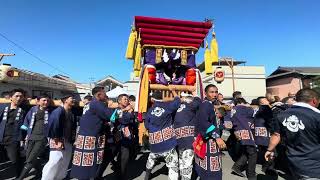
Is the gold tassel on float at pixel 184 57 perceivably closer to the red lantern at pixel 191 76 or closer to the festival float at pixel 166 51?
the festival float at pixel 166 51

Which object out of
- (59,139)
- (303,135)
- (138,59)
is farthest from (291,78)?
(303,135)

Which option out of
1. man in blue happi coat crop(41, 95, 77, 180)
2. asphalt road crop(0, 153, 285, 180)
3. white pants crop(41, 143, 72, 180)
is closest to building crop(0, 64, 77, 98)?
asphalt road crop(0, 153, 285, 180)

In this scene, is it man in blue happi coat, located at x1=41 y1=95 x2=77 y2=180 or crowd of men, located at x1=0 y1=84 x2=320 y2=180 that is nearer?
crowd of men, located at x1=0 y1=84 x2=320 y2=180

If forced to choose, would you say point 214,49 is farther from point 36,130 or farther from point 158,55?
point 36,130

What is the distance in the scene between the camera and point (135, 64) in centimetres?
687

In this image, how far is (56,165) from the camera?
506 centimetres

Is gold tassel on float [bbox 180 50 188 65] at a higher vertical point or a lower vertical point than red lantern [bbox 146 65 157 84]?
higher

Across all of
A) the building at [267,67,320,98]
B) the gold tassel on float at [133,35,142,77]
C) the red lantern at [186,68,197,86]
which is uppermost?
the building at [267,67,320,98]

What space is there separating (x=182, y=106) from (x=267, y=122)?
218 centimetres

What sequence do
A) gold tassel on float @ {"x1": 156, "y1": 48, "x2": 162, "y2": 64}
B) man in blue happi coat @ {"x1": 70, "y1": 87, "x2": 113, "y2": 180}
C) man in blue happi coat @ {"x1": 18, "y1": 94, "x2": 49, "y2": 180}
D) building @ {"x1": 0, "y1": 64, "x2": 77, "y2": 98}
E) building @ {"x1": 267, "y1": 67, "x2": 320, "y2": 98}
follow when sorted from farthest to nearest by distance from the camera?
1. building @ {"x1": 267, "y1": 67, "x2": 320, "y2": 98}
2. building @ {"x1": 0, "y1": 64, "x2": 77, "y2": 98}
3. gold tassel on float @ {"x1": 156, "y1": 48, "x2": 162, "y2": 64}
4. man in blue happi coat @ {"x1": 18, "y1": 94, "x2": 49, "y2": 180}
5. man in blue happi coat @ {"x1": 70, "y1": 87, "x2": 113, "y2": 180}

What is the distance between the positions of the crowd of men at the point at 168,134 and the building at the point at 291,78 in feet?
54.0

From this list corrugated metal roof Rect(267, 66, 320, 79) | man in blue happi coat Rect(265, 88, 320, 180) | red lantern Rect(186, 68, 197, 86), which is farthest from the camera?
corrugated metal roof Rect(267, 66, 320, 79)

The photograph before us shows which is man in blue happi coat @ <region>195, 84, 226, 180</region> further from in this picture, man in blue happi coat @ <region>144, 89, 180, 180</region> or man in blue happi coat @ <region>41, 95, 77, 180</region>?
man in blue happi coat @ <region>41, 95, 77, 180</region>

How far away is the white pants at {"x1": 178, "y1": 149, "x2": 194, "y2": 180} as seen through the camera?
4.95m
